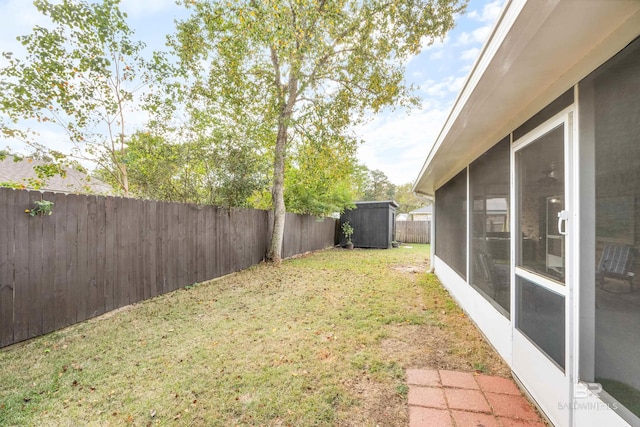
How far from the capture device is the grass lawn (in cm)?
186

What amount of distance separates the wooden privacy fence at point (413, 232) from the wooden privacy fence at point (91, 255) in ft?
40.9

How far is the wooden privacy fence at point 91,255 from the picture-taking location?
9.34 ft

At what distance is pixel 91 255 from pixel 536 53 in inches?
194

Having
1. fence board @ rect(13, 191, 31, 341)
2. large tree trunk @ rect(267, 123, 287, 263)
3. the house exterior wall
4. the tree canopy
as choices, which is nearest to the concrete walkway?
the house exterior wall

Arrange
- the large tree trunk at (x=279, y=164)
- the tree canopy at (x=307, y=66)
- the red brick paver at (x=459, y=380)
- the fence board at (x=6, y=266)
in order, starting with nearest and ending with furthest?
the red brick paver at (x=459, y=380) → the fence board at (x=6, y=266) → the tree canopy at (x=307, y=66) → the large tree trunk at (x=279, y=164)

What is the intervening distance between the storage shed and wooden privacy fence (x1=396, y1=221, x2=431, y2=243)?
2.67 m

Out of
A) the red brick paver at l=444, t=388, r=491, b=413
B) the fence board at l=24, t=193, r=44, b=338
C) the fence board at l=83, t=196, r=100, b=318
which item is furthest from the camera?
the fence board at l=83, t=196, r=100, b=318

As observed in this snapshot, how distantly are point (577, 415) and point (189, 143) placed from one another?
6.85 meters

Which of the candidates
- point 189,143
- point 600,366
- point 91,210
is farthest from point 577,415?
point 189,143

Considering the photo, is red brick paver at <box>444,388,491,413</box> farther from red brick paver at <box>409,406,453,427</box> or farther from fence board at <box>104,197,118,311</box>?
fence board at <box>104,197,118,311</box>

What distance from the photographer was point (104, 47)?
16.9 ft

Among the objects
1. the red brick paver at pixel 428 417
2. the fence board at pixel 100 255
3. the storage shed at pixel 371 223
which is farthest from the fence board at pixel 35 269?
the storage shed at pixel 371 223

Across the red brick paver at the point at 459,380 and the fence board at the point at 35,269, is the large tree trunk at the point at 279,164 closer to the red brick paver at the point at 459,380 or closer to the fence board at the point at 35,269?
the fence board at the point at 35,269

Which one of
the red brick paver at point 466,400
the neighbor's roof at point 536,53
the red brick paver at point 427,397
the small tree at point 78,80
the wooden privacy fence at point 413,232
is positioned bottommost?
the red brick paver at point 427,397
